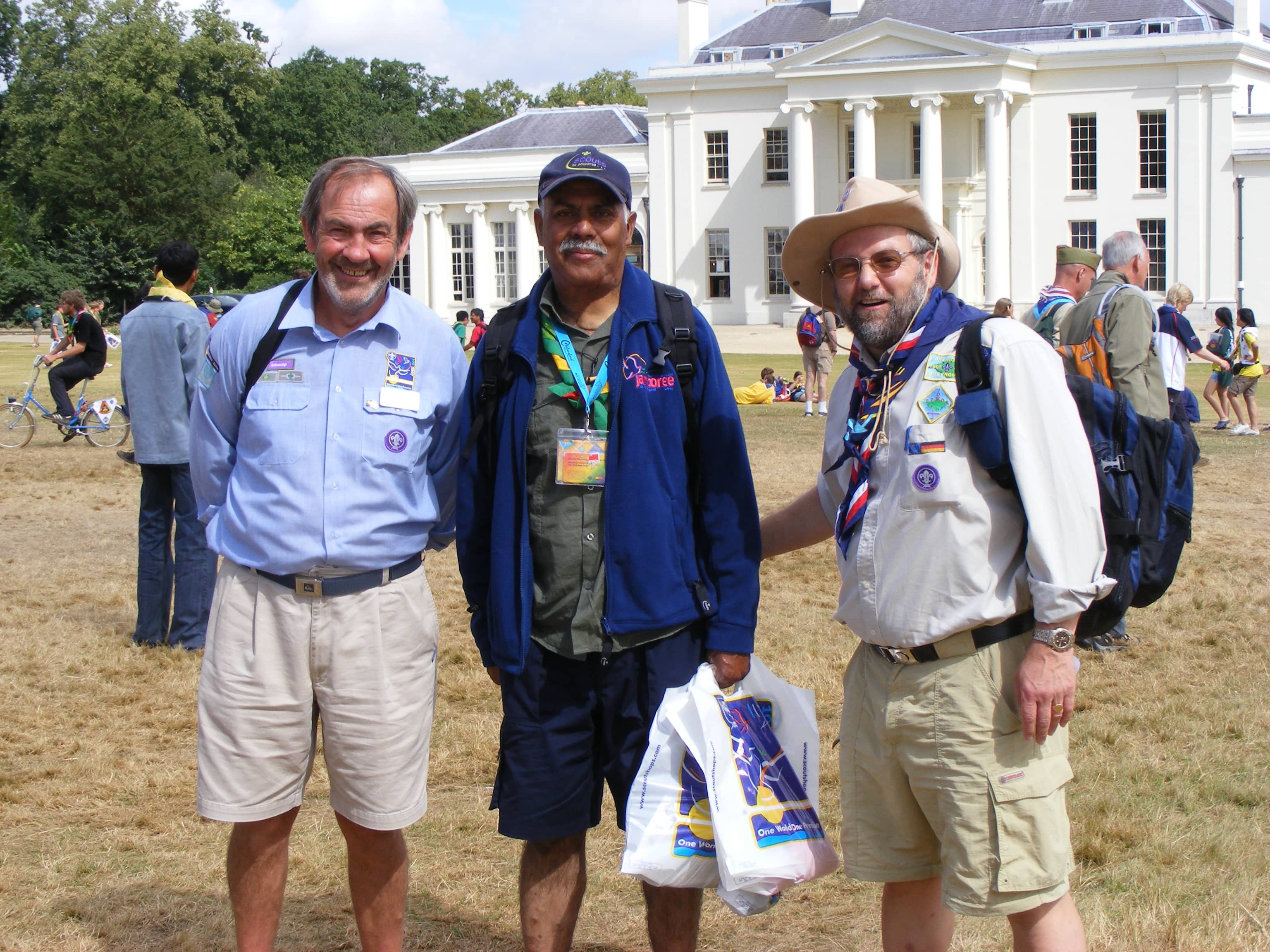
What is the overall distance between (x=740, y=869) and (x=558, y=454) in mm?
1093

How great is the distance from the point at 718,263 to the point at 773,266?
2503mm

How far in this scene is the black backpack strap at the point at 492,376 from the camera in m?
3.34

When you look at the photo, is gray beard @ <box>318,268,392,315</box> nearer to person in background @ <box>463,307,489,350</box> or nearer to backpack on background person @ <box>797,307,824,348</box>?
backpack on background person @ <box>797,307,824,348</box>

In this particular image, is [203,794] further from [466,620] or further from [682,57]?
[682,57]

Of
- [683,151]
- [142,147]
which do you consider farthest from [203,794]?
[142,147]

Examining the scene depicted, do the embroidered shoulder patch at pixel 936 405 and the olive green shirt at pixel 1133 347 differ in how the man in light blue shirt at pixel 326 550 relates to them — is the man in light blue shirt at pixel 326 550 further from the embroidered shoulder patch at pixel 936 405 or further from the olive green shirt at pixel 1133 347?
the olive green shirt at pixel 1133 347

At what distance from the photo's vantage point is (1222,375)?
17.5 meters

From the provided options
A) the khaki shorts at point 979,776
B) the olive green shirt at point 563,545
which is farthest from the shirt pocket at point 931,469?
the olive green shirt at point 563,545

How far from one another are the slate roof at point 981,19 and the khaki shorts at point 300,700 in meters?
51.0

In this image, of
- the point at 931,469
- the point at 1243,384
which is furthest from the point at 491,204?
the point at 931,469

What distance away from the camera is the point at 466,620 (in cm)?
806

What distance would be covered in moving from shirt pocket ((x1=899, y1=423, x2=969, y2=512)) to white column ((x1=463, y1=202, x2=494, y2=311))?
181 ft

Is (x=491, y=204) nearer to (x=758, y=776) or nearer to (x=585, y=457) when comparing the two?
(x=585, y=457)

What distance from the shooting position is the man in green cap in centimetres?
761
